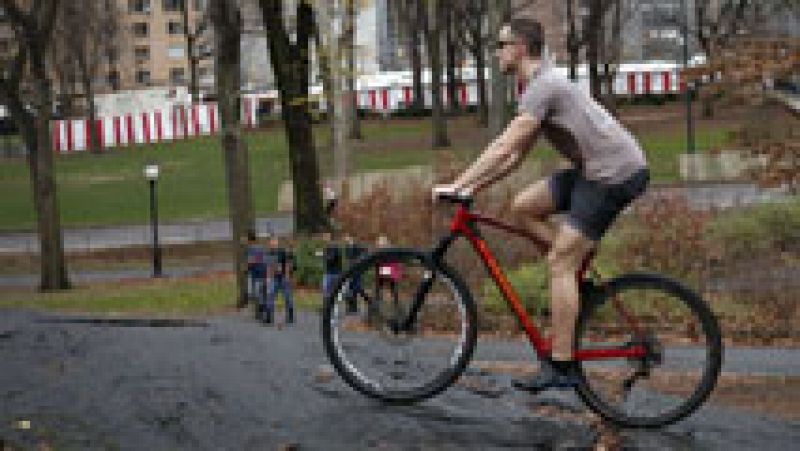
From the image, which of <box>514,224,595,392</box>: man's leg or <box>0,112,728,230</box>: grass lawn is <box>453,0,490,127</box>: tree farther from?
<box>514,224,595,392</box>: man's leg

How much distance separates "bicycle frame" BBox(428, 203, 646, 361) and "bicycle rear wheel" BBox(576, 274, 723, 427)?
1.2 inches

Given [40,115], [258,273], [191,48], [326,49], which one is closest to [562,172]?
[258,273]

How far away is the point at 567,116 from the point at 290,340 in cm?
354

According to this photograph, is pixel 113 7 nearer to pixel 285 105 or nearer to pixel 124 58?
pixel 124 58

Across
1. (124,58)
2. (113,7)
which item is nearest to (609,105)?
(113,7)

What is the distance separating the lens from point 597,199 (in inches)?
239

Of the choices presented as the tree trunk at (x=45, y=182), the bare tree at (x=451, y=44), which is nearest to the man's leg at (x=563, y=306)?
the tree trunk at (x=45, y=182)

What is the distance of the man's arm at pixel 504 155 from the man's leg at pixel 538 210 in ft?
0.66

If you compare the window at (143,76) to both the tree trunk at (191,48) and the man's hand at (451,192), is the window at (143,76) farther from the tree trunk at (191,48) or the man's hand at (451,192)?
the man's hand at (451,192)

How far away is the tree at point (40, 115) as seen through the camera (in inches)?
1130

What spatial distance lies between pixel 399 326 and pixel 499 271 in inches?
23.2

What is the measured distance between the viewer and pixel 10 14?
2834 centimetres

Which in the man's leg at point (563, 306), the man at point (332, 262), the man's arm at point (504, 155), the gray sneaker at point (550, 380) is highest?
the man's arm at point (504, 155)

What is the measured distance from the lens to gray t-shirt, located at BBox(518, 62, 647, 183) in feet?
19.5
